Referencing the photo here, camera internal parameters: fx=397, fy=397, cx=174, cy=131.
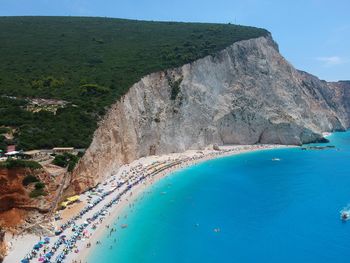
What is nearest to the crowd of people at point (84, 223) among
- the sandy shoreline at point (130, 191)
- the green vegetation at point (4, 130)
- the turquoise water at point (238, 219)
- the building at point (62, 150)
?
the sandy shoreline at point (130, 191)

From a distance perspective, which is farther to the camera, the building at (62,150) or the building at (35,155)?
the building at (62,150)

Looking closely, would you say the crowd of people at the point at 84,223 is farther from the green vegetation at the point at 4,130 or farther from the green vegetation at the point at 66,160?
the green vegetation at the point at 4,130

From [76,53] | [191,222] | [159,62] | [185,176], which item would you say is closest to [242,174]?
[185,176]

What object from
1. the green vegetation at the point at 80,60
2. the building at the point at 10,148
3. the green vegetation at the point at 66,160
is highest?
the green vegetation at the point at 80,60

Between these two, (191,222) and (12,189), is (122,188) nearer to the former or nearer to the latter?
(191,222)

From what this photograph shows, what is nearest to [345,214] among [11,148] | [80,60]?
[11,148]
